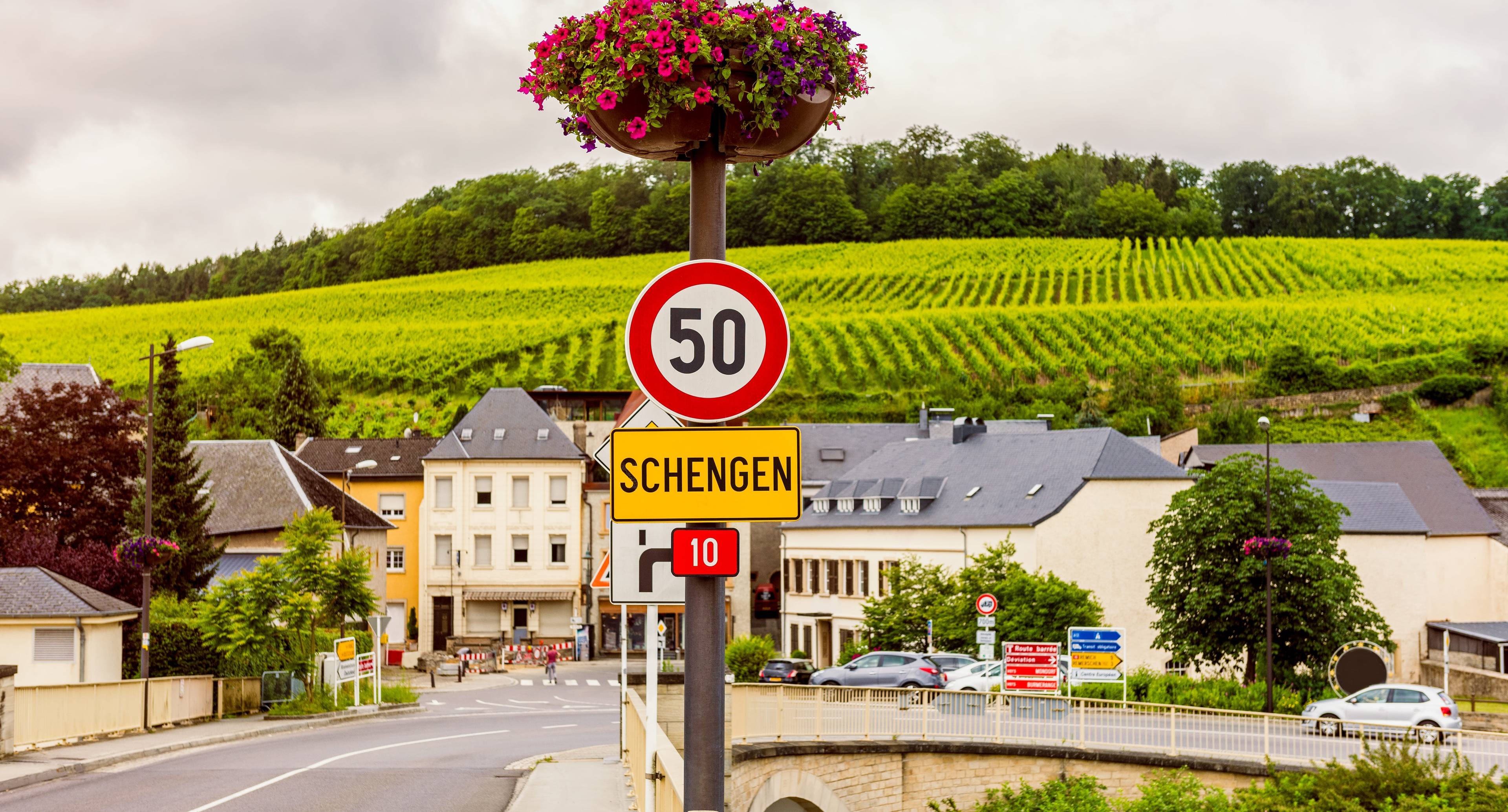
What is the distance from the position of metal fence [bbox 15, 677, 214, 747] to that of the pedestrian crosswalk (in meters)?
23.4

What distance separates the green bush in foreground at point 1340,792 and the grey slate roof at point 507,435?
43.9m

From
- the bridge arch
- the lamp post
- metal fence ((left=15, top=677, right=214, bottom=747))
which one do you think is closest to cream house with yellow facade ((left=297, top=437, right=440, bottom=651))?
metal fence ((left=15, top=677, right=214, bottom=747))

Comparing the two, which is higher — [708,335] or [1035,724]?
[708,335]

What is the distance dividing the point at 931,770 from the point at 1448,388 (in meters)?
68.9

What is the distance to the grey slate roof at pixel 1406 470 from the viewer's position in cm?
5853

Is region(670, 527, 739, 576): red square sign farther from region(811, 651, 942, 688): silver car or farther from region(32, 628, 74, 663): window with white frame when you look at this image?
region(811, 651, 942, 688): silver car

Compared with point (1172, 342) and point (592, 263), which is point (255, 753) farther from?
point (592, 263)

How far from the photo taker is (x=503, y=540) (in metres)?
68.1

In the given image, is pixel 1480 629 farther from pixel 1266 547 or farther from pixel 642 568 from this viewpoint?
pixel 642 568

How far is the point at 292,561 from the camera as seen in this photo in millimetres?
35188

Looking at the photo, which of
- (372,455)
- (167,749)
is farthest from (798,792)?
(372,455)

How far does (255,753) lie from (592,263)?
379 feet

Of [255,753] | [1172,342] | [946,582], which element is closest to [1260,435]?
[1172,342]

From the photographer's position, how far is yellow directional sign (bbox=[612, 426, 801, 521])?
5.51 metres
